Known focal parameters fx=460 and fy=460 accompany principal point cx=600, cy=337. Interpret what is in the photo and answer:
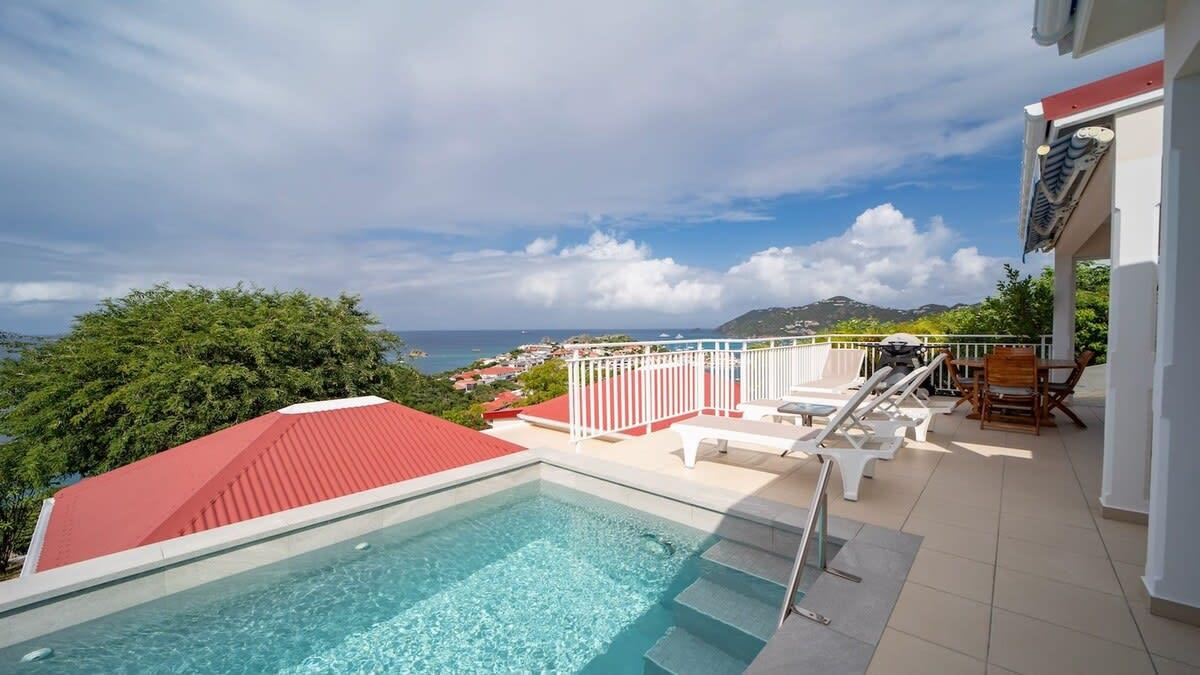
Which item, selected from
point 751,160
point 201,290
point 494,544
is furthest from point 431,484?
point 201,290

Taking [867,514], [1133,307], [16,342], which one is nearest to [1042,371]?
[1133,307]

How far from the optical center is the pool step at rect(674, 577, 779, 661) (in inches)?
102

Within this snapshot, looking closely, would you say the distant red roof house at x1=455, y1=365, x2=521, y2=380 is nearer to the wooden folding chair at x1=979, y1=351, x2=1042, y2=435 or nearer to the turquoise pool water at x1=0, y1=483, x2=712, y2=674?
the wooden folding chair at x1=979, y1=351, x2=1042, y2=435

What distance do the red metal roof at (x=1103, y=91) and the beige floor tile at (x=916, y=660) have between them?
3.65m

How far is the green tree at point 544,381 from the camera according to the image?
18.9 m

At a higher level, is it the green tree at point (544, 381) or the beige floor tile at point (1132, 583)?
the beige floor tile at point (1132, 583)

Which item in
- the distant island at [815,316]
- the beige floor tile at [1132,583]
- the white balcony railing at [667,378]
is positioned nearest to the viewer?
the beige floor tile at [1132,583]

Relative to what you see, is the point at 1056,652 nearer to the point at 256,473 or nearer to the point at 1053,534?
the point at 1053,534

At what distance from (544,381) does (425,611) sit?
17.3m

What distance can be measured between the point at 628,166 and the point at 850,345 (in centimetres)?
933

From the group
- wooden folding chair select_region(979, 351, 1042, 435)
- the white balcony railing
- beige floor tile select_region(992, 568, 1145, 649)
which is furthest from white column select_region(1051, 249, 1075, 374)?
beige floor tile select_region(992, 568, 1145, 649)

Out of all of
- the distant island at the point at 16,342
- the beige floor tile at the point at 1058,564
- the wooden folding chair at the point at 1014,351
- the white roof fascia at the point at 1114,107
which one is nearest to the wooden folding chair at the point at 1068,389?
the wooden folding chair at the point at 1014,351

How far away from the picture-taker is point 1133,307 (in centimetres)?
301

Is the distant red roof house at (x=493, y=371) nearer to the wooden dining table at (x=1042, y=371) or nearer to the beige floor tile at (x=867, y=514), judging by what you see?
the wooden dining table at (x=1042, y=371)
